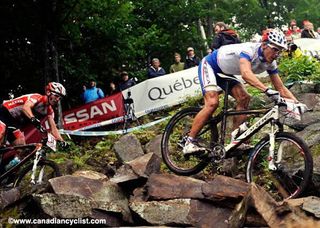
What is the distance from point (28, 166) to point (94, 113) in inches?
230

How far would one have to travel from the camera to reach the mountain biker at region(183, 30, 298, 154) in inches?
257

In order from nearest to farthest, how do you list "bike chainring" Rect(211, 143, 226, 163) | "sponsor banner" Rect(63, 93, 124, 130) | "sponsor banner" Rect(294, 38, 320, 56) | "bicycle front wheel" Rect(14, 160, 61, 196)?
1. "bike chainring" Rect(211, 143, 226, 163)
2. "bicycle front wheel" Rect(14, 160, 61, 196)
3. "sponsor banner" Rect(63, 93, 124, 130)
4. "sponsor banner" Rect(294, 38, 320, 56)

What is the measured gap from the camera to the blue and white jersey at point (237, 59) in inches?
264

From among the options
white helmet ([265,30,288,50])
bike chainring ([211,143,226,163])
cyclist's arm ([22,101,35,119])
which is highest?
cyclist's arm ([22,101,35,119])

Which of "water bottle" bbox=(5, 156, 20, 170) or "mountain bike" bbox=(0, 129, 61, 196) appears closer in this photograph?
"mountain bike" bbox=(0, 129, 61, 196)

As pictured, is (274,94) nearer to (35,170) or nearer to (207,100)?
(207,100)

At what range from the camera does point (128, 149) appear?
9.63 meters

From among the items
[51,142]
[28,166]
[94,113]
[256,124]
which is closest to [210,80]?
[256,124]

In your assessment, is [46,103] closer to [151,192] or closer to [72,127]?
[151,192]

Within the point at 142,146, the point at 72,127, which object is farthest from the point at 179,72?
the point at 142,146

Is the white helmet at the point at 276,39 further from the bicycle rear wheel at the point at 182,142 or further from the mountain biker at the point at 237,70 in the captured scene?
the bicycle rear wheel at the point at 182,142

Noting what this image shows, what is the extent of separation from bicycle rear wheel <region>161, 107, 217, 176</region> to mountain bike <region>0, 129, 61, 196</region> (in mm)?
1928

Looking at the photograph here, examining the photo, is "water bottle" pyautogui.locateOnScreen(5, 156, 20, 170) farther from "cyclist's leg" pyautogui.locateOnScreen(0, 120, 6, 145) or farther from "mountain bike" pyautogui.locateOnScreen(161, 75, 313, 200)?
→ "mountain bike" pyautogui.locateOnScreen(161, 75, 313, 200)

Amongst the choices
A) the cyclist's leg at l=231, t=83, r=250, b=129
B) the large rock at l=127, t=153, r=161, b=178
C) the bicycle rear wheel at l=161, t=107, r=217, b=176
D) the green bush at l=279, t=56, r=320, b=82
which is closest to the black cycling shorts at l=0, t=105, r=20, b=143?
→ the large rock at l=127, t=153, r=161, b=178
